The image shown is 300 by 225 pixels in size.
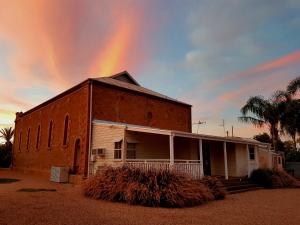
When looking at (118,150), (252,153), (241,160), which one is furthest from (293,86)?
(118,150)

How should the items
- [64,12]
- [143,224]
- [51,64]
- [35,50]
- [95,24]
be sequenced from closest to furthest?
[143,224]
[64,12]
[95,24]
[35,50]
[51,64]

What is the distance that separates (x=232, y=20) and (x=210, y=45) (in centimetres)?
210

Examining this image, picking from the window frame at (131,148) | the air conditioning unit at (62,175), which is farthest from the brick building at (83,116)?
the window frame at (131,148)

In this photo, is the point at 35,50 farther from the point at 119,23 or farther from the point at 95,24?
the point at 119,23

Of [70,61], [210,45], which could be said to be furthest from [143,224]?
[70,61]

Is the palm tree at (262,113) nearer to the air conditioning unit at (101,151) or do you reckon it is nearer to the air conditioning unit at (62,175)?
the air conditioning unit at (101,151)

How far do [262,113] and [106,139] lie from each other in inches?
613

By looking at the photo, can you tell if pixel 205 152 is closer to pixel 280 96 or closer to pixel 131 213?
pixel 280 96

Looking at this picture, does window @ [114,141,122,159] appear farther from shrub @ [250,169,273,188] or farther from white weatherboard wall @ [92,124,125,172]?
shrub @ [250,169,273,188]

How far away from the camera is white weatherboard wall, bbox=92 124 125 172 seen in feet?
46.8

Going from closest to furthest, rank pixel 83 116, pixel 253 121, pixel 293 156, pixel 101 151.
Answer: pixel 101 151
pixel 83 116
pixel 253 121
pixel 293 156

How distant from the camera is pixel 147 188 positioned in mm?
9273

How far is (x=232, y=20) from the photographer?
13430mm

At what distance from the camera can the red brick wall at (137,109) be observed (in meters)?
16.8
